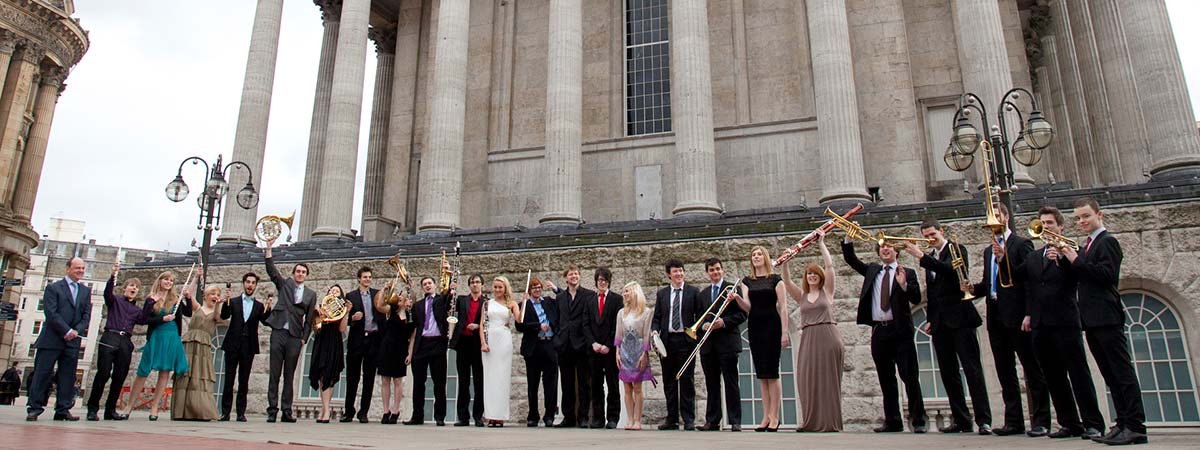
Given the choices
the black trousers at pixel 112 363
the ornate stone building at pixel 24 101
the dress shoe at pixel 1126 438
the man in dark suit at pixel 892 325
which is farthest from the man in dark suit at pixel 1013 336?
the ornate stone building at pixel 24 101

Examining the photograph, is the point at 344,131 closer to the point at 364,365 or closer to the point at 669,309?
the point at 364,365

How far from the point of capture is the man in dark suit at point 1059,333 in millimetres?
7176

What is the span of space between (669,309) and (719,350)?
869 millimetres

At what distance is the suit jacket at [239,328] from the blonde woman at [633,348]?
5.71m

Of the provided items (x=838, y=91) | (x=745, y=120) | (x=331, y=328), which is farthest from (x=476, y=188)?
(x=331, y=328)

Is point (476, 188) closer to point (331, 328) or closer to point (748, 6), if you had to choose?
point (748, 6)

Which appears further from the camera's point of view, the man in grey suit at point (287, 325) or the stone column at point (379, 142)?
the stone column at point (379, 142)

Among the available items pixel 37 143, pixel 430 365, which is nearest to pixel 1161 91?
pixel 430 365

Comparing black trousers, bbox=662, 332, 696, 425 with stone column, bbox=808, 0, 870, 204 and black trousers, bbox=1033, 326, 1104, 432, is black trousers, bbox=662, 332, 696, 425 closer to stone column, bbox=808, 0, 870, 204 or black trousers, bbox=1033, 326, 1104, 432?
black trousers, bbox=1033, 326, 1104, 432

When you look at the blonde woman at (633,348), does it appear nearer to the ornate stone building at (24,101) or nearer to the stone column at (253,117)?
the stone column at (253,117)

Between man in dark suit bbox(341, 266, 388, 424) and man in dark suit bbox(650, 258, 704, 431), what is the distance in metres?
4.63

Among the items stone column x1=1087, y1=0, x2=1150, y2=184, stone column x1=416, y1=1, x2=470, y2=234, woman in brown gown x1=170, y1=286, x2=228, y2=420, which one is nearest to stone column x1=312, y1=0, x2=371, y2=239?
stone column x1=416, y1=1, x2=470, y2=234

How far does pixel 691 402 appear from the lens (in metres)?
10.6

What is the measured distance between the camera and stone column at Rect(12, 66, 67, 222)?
48344mm
